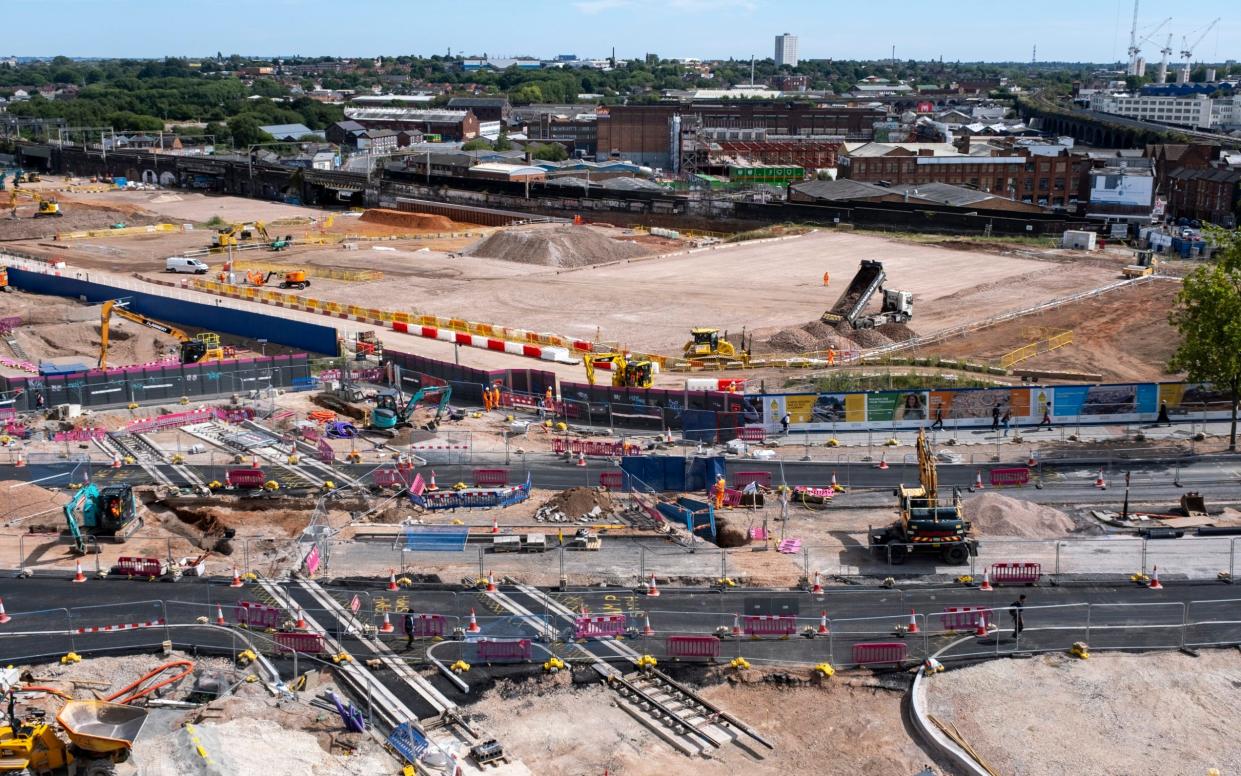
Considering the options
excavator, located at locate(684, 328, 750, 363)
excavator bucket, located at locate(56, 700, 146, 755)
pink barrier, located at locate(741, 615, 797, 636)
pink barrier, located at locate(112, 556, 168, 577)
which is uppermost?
excavator, located at locate(684, 328, 750, 363)

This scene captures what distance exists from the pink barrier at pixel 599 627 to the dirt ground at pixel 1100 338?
31859mm

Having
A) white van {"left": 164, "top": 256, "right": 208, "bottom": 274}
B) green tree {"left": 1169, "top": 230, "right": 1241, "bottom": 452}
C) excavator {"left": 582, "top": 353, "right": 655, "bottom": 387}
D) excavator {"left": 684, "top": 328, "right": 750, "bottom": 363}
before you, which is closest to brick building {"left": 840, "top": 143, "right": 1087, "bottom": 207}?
white van {"left": 164, "top": 256, "right": 208, "bottom": 274}

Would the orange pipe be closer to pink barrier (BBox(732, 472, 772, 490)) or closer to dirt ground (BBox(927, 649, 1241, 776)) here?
dirt ground (BBox(927, 649, 1241, 776))

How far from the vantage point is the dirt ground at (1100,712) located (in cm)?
2092

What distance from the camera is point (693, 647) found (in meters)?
24.7

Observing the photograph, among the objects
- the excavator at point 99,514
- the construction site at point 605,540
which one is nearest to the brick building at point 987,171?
the construction site at point 605,540

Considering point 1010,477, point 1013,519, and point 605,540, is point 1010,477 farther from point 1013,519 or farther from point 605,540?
point 605,540

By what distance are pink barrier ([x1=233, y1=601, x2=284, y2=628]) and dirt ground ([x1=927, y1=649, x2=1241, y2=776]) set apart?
44.9 feet

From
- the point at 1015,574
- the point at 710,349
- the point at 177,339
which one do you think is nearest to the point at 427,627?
the point at 1015,574

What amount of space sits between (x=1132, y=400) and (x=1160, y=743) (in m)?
24.0

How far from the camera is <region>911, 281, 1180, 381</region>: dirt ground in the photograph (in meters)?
52.8

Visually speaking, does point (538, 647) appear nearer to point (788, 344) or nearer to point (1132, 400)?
point (1132, 400)

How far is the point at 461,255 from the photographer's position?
8519 centimetres

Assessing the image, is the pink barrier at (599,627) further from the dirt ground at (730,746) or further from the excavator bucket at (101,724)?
the excavator bucket at (101,724)
